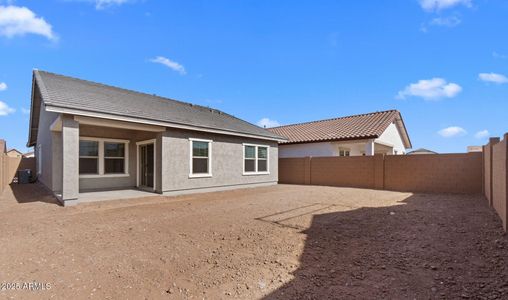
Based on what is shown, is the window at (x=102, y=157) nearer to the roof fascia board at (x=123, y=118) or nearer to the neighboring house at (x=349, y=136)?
the roof fascia board at (x=123, y=118)

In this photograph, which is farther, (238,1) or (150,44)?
(150,44)

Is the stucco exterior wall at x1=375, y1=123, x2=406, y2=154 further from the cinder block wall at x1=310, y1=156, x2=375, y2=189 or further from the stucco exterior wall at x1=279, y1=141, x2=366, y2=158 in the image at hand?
the cinder block wall at x1=310, y1=156, x2=375, y2=189

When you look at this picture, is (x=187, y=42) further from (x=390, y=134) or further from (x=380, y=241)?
(x=390, y=134)

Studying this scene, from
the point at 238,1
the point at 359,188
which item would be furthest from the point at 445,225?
the point at 238,1

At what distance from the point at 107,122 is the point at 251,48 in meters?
7.88

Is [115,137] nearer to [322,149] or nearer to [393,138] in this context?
[322,149]

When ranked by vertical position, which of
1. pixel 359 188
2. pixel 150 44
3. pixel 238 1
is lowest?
pixel 359 188

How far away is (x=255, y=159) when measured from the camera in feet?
51.2

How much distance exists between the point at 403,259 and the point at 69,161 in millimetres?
9339

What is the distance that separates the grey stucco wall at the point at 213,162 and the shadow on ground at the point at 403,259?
6740 mm

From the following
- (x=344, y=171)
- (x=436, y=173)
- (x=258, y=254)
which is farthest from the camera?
(x=344, y=171)

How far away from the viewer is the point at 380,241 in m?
4.95

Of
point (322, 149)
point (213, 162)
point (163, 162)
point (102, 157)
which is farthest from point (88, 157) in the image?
point (322, 149)

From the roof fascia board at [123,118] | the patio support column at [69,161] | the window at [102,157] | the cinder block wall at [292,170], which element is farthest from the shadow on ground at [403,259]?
the cinder block wall at [292,170]
